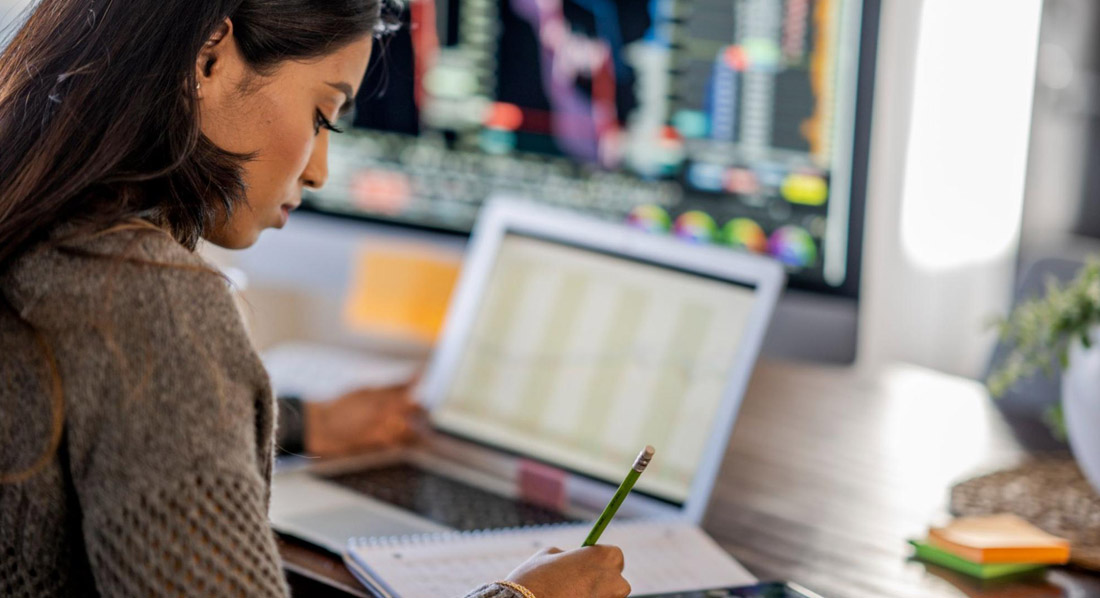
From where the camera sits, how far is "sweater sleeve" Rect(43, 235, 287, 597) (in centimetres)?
56

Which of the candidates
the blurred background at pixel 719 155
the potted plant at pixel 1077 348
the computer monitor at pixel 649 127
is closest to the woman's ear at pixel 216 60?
the blurred background at pixel 719 155

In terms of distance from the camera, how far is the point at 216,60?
68cm

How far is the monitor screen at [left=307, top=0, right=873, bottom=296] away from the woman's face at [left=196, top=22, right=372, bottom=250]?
0.32 m

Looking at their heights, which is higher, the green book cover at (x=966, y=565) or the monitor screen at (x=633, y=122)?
the monitor screen at (x=633, y=122)

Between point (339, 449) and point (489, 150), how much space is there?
0.56 meters

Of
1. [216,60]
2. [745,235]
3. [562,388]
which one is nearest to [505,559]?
[562,388]

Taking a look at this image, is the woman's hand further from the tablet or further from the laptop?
the tablet

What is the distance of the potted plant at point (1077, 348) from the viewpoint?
949 mm

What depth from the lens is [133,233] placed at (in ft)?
2.00

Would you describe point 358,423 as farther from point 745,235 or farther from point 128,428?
point 128,428

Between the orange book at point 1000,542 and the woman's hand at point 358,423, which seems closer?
the orange book at point 1000,542

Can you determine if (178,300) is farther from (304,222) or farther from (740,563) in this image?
(304,222)

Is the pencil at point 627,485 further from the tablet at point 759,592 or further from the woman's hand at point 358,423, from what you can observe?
the woman's hand at point 358,423

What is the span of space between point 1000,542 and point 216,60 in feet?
2.17
